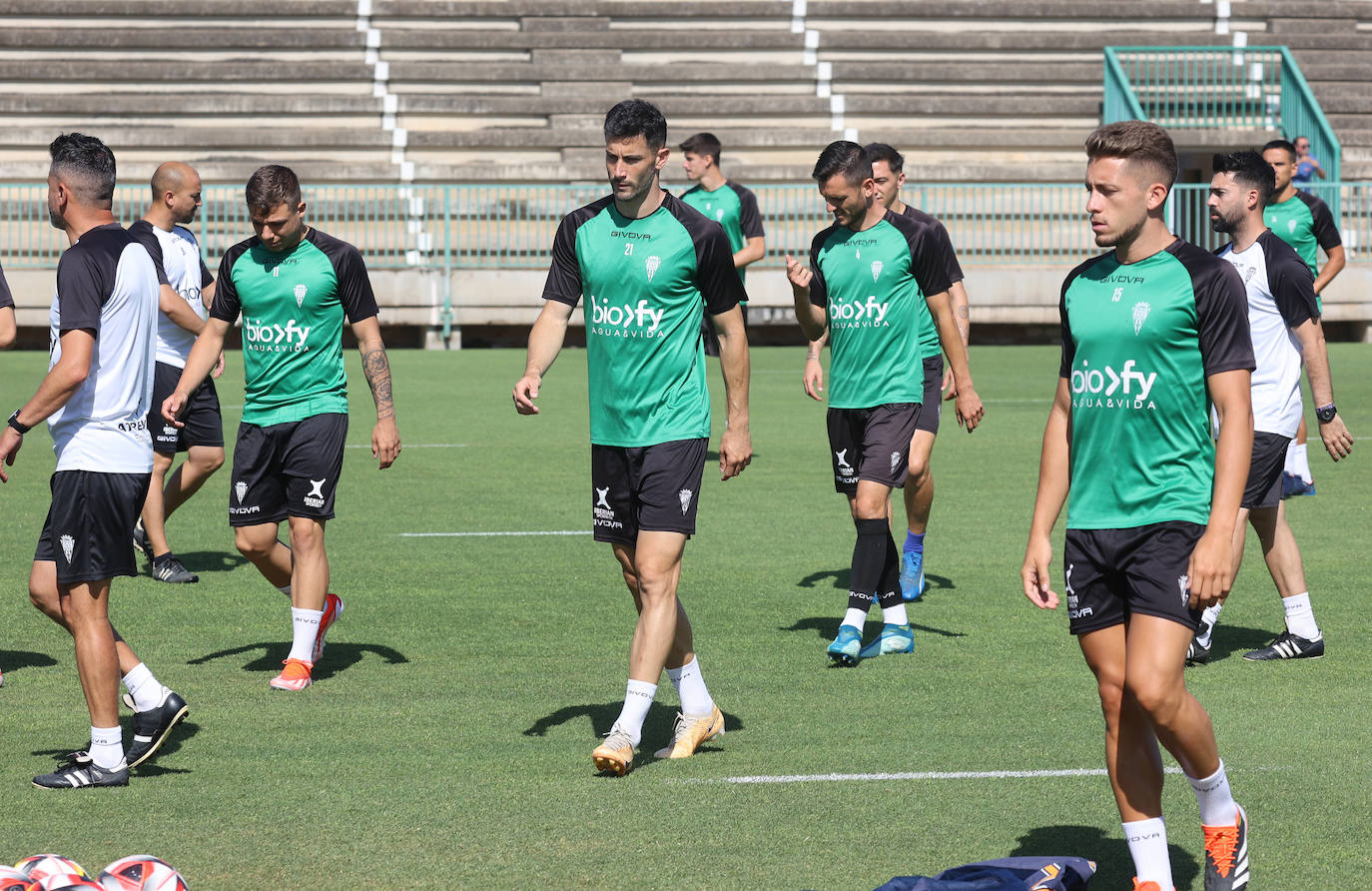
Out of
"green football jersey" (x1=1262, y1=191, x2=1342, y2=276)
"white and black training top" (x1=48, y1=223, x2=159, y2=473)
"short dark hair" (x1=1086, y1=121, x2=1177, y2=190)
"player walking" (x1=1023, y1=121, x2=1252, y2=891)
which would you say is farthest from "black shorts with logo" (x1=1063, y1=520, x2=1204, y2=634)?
"green football jersey" (x1=1262, y1=191, x2=1342, y2=276)

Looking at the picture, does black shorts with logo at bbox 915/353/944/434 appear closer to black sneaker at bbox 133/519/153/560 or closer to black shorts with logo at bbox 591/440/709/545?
black shorts with logo at bbox 591/440/709/545

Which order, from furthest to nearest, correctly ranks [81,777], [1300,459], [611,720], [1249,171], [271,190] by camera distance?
[1300,459]
[1249,171]
[271,190]
[611,720]
[81,777]

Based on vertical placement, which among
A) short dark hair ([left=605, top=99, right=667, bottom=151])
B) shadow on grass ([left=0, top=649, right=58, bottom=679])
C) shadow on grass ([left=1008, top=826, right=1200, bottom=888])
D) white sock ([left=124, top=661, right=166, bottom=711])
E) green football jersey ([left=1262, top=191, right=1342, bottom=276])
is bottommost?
shadow on grass ([left=0, top=649, right=58, bottom=679])

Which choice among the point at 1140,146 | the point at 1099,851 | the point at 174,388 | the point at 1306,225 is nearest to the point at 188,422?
the point at 174,388

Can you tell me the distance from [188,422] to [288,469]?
8.05 ft

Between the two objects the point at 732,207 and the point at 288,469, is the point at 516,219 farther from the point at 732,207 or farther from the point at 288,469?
the point at 288,469

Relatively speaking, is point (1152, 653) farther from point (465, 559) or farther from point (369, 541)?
point (369, 541)

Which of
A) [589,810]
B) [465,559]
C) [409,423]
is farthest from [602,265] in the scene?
[409,423]

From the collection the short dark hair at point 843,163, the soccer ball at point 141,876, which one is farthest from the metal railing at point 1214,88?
the soccer ball at point 141,876

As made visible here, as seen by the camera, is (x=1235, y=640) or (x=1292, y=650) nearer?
(x=1292, y=650)

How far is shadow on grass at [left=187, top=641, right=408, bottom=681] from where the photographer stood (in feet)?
23.3

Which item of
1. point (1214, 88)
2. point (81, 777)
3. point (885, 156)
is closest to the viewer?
point (81, 777)

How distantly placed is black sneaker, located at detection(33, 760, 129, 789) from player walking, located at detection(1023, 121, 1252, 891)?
9.77 feet

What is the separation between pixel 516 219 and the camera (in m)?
25.4
